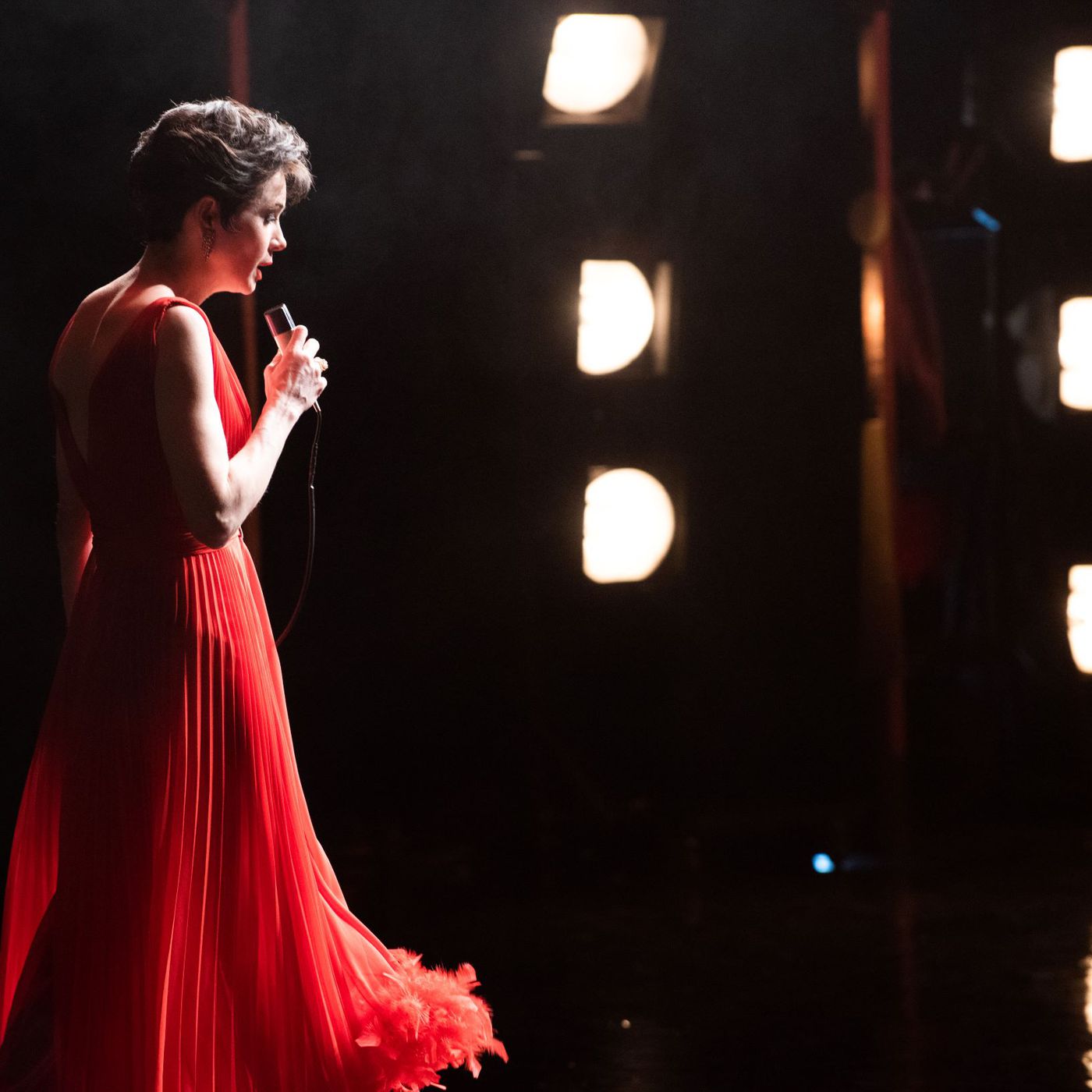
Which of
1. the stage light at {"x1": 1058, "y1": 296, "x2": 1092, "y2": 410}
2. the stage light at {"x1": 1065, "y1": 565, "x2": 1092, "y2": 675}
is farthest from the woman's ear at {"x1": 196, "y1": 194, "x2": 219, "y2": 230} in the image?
the stage light at {"x1": 1065, "y1": 565, "x2": 1092, "y2": 675}

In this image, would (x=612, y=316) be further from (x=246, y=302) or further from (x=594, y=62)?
(x=246, y=302)

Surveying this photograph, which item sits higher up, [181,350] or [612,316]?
[612,316]

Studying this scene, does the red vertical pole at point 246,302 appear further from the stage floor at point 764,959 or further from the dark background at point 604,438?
the stage floor at point 764,959

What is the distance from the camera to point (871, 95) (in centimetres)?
339

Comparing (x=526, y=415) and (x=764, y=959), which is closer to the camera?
(x=764, y=959)

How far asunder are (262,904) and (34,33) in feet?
7.33

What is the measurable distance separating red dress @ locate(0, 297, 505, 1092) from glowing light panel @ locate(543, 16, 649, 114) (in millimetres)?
1991

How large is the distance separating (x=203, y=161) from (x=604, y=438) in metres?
1.86

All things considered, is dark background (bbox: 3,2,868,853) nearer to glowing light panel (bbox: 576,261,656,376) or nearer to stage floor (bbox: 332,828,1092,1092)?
glowing light panel (bbox: 576,261,656,376)

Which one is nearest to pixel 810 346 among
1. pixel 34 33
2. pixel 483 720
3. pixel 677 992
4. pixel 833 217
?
pixel 833 217

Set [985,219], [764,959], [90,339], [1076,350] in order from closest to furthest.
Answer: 1. [90,339]
2. [764,959]
3. [1076,350]
4. [985,219]

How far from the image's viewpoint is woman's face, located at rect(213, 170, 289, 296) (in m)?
1.43

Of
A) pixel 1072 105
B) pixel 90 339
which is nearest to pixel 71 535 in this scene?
pixel 90 339

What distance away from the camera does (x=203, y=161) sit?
1.40 m
